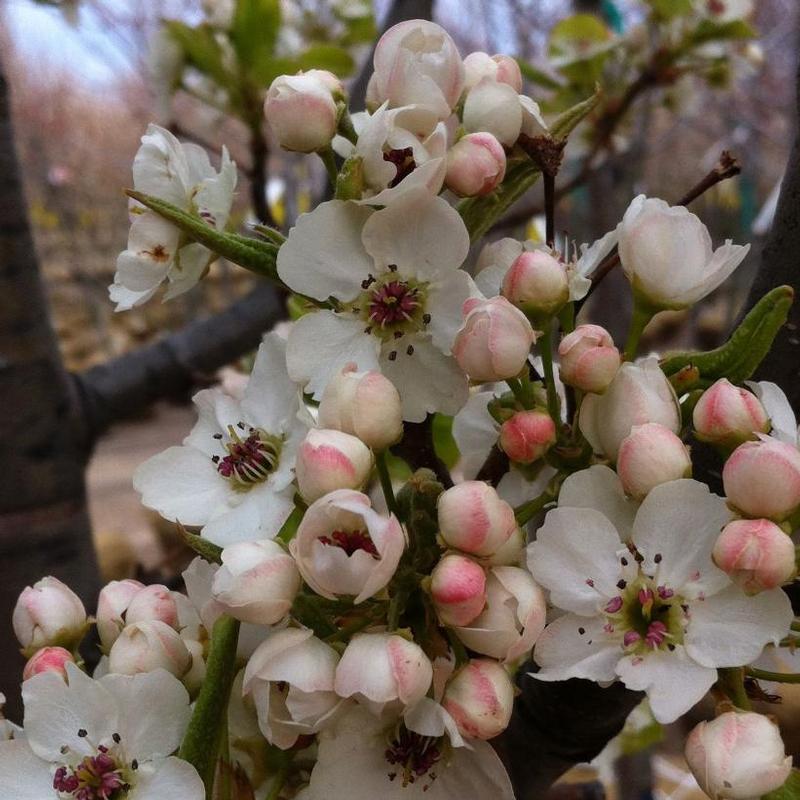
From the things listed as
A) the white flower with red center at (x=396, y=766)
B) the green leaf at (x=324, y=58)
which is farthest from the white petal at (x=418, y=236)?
the green leaf at (x=324, y=58)

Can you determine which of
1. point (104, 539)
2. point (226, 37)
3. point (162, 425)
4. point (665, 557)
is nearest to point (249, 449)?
point (665, 557)

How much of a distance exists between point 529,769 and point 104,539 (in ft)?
8.33

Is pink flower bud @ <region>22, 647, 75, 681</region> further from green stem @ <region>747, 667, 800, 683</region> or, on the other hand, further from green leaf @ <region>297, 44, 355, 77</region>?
green leaf @ <region>297, 44, 355, 77</region>

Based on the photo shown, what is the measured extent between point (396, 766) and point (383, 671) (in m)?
0.09

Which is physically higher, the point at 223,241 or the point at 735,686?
the point at 223,241

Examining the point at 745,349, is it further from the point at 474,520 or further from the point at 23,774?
the point at 23,774

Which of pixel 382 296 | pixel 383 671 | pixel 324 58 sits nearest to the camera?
pixel 383 671

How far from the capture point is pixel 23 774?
17.3 inches

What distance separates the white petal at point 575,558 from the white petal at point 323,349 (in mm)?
116

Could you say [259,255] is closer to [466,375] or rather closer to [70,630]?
[466,375]

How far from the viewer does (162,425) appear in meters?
5.95

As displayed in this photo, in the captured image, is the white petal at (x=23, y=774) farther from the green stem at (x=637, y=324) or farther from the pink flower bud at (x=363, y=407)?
the green stem at (x=637, y=324)

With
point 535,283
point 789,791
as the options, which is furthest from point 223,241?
point 789,791

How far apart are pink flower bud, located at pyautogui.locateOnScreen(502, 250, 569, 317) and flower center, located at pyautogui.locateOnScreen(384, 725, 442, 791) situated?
21cm
